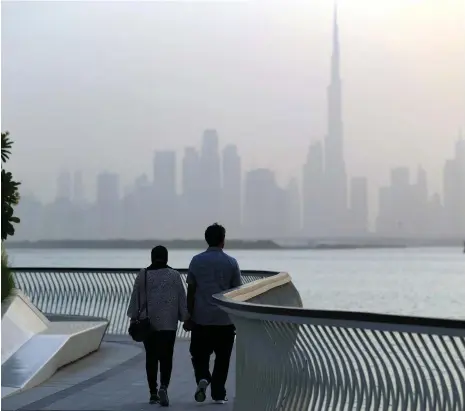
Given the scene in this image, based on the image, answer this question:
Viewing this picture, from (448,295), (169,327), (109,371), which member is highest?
(169,327)

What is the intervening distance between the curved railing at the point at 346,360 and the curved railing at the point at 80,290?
10.8 m

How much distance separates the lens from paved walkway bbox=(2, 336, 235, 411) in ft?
31.5

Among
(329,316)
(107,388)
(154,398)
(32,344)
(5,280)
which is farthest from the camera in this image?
(5,280)

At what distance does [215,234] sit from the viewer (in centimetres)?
964

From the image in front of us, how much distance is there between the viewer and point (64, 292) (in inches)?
759

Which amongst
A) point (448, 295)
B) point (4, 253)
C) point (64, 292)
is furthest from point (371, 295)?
point (4, 253)

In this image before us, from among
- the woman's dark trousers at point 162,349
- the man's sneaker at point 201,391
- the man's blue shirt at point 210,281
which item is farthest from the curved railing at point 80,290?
the man's sneaker at point 201,391

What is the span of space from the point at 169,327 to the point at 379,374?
12.5 feet

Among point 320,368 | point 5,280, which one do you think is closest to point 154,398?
point 320,368

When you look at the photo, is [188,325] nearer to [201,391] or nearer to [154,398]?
[201,391]

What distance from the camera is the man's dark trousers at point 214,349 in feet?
31.1

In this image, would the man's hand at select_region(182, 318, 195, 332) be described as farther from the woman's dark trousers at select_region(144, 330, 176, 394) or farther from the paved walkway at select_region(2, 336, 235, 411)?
the paved walkway at select_region(2, 336, 235, 411)

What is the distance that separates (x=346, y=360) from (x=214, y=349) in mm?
3367

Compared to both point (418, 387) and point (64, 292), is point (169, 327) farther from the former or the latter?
point (64, 292)
